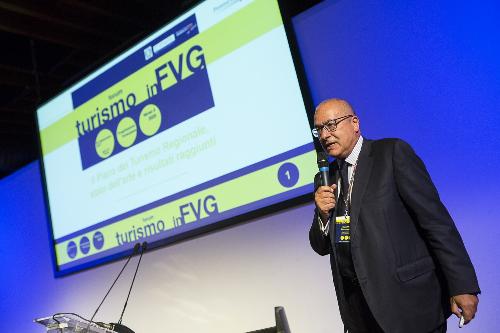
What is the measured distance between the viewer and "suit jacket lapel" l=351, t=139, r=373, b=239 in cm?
146

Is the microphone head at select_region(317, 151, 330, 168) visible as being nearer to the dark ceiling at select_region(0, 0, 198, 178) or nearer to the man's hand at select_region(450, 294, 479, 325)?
the man's hand at select_region(450, 294, 479, 325)

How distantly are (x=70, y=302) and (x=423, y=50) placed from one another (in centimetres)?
335

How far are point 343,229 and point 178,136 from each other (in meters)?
1.73

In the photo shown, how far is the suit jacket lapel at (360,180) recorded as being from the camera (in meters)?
1.46

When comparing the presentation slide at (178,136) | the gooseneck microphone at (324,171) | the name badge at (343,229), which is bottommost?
the name badge at (343,229)

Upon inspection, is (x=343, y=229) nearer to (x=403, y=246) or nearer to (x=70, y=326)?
(x=403, y=246)

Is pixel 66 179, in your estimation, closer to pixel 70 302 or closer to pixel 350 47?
pixel 70 302

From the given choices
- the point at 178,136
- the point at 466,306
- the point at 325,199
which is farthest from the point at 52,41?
the point at 466,306

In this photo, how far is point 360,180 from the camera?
1500 millimetres

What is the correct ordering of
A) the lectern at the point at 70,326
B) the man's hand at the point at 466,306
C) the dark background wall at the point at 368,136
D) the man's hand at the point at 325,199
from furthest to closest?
the dark background wall at the point at 368,136, the lectern at the point at 70,326, the man's hand at the point at 325,199, the man's hand at the point at 466,306

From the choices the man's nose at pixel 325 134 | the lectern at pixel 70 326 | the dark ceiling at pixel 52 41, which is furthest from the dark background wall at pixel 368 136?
the lectern at pixel 70 326

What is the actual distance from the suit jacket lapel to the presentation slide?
0.86m

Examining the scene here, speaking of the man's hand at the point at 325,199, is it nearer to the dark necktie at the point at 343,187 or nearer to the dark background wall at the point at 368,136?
the dark necktie at the point at 343,187

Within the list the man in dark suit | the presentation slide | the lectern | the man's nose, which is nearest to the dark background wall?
the presentation slide
